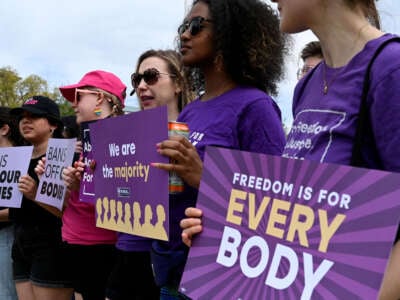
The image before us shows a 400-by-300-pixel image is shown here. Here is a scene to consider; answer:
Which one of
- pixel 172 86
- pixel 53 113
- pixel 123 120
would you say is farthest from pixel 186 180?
pixel 53 113

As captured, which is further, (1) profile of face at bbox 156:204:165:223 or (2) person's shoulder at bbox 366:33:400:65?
(1) profile of face at bbox 156:204:165:223

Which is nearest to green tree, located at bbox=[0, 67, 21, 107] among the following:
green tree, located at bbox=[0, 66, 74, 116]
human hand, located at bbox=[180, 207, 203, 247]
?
green tree, located at bbox=[0, 66, 74, 116]

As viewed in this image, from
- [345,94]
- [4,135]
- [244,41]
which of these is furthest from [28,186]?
[345,94]

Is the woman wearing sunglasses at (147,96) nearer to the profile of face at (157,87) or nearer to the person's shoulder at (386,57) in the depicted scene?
the profile of face at (157,87)

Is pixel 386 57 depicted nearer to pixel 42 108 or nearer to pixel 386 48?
pixel 386 48

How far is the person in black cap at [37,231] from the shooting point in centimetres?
311

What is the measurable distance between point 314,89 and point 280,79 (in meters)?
0.79

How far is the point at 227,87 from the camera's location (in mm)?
2006

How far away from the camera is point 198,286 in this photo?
1264mm

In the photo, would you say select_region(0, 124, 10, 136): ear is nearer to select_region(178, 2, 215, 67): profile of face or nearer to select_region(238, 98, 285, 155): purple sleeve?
select_region(178, 2, 215, 67): profile of face

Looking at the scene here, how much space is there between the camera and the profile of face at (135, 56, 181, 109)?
8.84 feet

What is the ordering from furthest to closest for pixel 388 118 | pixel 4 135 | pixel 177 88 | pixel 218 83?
pixel 4 135 → pixel 177 88 → pixel 218 83 → pixel 388 118

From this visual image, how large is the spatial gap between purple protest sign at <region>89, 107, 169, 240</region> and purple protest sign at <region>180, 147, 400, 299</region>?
423 millimetres

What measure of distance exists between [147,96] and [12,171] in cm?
154
